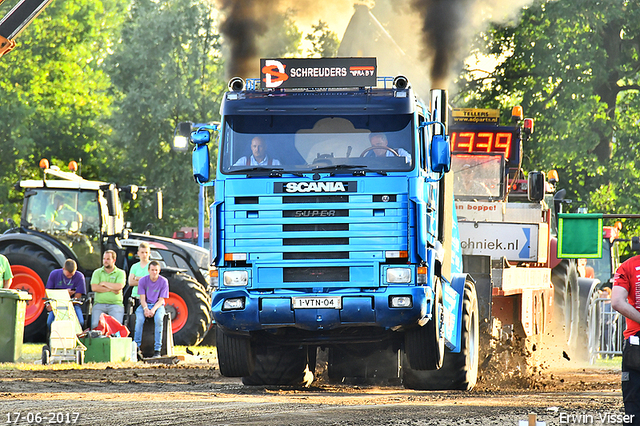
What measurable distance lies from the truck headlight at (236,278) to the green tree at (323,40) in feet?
29.2

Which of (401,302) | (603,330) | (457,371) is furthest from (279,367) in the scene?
(603,330)

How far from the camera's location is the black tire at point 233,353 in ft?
38.9

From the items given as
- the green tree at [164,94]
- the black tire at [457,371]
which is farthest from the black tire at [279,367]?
the green tree at [164,94]

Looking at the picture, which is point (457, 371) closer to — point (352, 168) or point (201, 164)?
point (352, 168)

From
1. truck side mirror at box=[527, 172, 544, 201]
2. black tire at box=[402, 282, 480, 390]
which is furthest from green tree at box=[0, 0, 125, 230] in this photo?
black tire at box=[402, 282, 480, 390]

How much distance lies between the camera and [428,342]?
446 inches

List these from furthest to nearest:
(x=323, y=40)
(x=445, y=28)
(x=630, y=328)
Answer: (x=323, y=40)
(x=445, y=28)
(x=630, y=328)

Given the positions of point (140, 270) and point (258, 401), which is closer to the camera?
point (258, 401)

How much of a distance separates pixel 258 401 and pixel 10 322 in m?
5.66

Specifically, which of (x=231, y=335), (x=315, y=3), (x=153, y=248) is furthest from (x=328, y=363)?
(x=153, y=248)

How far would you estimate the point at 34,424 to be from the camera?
9.00 m

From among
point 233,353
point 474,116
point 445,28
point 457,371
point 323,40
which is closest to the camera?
point 233,353

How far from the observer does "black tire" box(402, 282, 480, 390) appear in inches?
492

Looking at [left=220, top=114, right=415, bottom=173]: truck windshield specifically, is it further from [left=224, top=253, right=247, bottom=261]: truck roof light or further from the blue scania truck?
[left=224, top=253, right=247, bottom=261]: truck roof light
